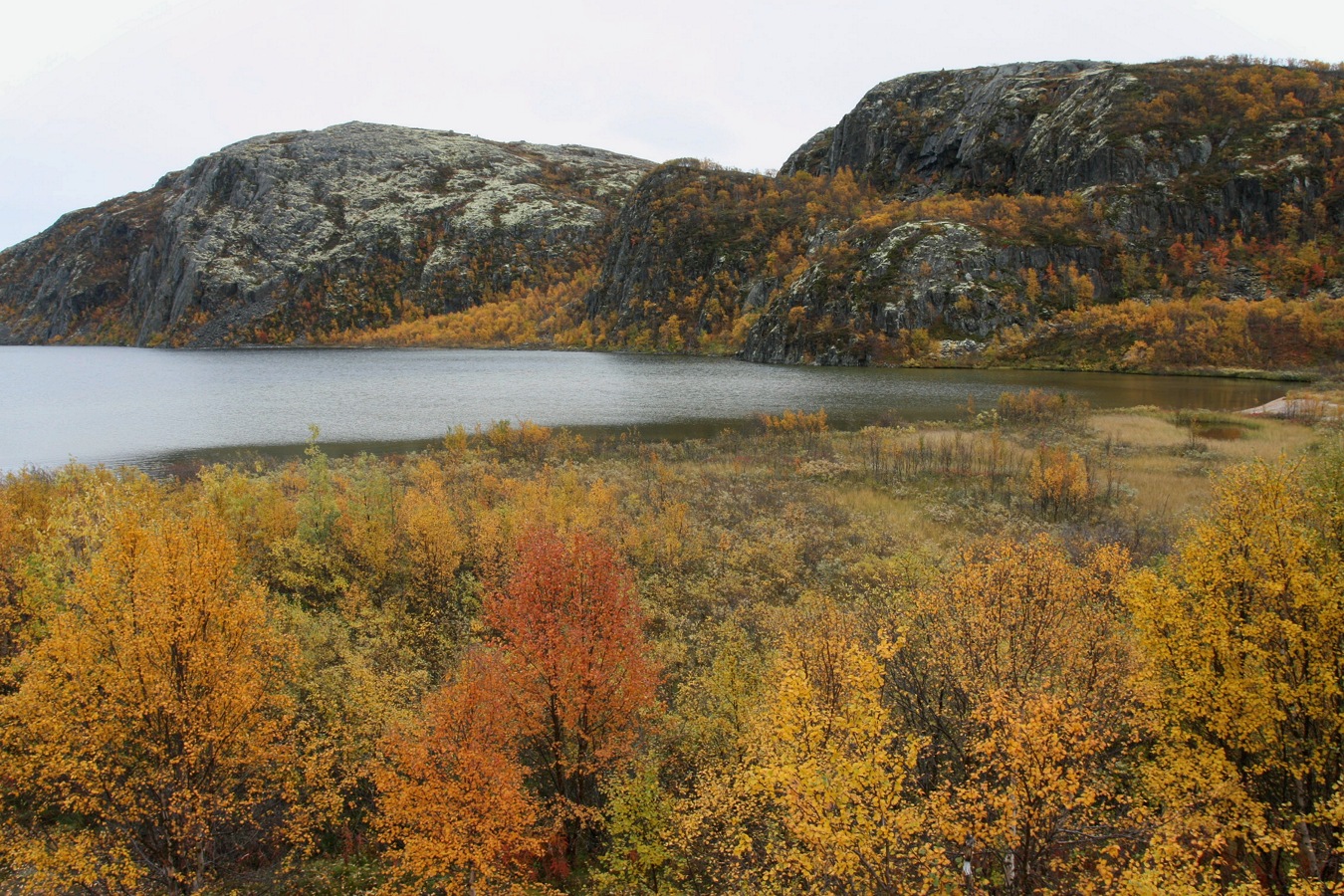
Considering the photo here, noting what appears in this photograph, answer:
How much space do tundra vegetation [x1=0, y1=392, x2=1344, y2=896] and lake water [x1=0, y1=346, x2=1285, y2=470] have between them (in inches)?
1644

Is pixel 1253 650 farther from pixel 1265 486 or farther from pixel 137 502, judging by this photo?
pixel 137 502

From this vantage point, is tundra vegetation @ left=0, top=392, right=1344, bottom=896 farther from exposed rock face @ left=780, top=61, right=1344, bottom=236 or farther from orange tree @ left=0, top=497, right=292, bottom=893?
exposed rock face @ left=780, top=61, right=1344, bottom=236

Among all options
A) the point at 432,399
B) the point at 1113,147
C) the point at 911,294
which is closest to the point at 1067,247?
the point at 911,294

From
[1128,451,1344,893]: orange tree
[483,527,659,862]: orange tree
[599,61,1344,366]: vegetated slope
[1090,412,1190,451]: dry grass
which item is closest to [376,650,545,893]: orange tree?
[483,527,659,862]: orange tree

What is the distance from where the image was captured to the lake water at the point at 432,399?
202ft

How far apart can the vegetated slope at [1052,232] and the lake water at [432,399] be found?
1745cm

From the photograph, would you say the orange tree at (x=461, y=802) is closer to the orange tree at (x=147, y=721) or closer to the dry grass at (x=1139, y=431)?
the orange tree at (x=147, y=721)

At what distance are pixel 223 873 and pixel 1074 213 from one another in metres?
168

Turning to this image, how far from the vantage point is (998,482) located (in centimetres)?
4122

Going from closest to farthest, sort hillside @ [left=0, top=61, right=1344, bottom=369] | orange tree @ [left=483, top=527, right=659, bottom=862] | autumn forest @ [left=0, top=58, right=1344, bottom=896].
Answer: autumn forest @ [left=0, top=58, right=1344, bottom=896], orange tree @ [left=483, top=527, right=659, bottom=862], hillside @ [left=0, top=61, right=1344, bottom=369]

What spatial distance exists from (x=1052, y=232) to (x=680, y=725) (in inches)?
5857

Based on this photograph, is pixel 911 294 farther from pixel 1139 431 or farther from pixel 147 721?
pixel 147 721

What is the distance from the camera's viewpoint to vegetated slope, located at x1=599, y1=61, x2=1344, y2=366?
12219cm

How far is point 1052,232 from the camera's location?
13262 cm
